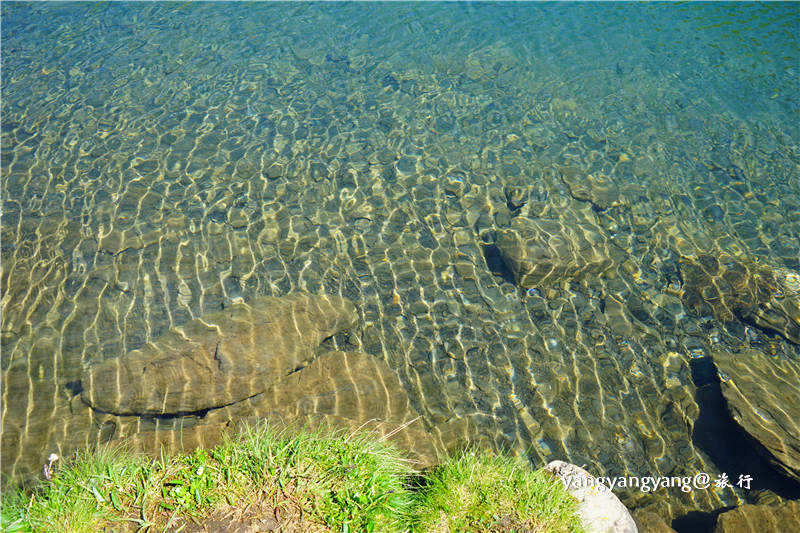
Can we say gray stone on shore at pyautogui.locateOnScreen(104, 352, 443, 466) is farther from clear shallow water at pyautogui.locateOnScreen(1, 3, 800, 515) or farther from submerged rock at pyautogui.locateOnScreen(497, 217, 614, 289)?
submerged rock at pyautogui.locateOnScreen(497, 217, 614, 289)

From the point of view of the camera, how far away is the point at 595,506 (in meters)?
4.09

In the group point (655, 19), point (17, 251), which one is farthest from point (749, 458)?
point (655, 19)

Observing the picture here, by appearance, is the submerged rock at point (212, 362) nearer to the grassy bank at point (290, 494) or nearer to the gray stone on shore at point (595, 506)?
the grassy bank at point (290, 494)

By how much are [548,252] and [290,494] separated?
481 cm

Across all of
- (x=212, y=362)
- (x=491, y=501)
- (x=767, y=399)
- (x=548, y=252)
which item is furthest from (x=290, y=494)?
(x=767, y=399)

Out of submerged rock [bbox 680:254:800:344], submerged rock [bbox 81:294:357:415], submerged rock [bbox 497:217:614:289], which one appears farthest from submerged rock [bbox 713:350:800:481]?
submerged rock [bbox 81:294:357:415]

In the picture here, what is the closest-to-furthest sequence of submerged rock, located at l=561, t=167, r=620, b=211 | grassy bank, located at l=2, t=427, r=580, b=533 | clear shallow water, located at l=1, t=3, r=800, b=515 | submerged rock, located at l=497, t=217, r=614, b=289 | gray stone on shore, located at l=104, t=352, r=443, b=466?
grassy bank, located at l=2, t=427, r=580, b=533 < gray stone on shore, located at l=104, t=352, r=443, b=466 < clear shallow water, located at l=1, t=3, r=800, b=515 < submerged rock, located at l=497, t=217, r=614, b=289 < submerged rock, located at l=561, t=167, r=620, b=211

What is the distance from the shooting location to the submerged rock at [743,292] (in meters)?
6.86

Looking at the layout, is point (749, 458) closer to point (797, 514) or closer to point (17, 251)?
point (797, 514)

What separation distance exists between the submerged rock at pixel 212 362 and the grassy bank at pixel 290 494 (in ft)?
3.53

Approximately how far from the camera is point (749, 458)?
538cm

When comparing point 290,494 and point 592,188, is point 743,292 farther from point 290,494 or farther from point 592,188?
point 290,494

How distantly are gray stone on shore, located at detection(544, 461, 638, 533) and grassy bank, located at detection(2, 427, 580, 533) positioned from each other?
135 millimetres

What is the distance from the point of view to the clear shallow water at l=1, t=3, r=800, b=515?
593 cm
